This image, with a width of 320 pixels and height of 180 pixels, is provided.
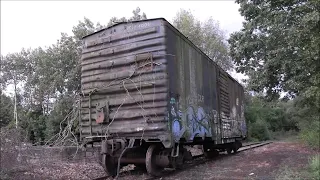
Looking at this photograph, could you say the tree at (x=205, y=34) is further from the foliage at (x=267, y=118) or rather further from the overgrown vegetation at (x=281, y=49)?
the overgrown vegetation at (x=281, y=49)

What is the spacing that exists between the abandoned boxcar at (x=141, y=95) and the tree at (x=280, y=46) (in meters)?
7.68

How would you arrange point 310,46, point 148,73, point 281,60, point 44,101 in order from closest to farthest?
1. point 148,73
2. point 310,46
3. point 281,60
4. point 44,101

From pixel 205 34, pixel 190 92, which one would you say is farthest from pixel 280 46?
pixel 205 34

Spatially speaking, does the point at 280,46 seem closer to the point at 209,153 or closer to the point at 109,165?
the point at 209,153

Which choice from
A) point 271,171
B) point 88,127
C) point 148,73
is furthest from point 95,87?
point 271,171

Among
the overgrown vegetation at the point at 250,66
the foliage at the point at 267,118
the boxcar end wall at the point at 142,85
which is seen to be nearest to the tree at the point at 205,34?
the overgrown vegetation at the point at 250,66

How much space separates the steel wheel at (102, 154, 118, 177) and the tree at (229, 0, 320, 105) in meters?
10.3

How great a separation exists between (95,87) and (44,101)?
92.1ft

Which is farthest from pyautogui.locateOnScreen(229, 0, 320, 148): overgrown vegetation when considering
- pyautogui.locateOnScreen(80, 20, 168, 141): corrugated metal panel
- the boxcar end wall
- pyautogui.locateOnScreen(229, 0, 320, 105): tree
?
pyautogui.locateOnScreen(80, 20, 168, 141): corrugated metal panel

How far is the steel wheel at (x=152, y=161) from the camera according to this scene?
27.8 ft

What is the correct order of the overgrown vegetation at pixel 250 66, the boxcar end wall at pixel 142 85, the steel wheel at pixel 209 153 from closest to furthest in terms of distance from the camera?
the boxcar end wall at pixel 142 85, the steel wheel at pixel 209 153, the overgrown vegetation at pixel 250 66

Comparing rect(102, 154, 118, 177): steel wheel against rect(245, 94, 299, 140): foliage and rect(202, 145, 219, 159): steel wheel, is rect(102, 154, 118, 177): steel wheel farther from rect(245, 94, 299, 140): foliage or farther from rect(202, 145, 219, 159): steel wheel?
rect(245, 94, 299, 140): foliage

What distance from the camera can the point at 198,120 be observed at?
393 inches

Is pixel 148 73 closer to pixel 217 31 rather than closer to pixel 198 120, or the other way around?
pixel 198 120
